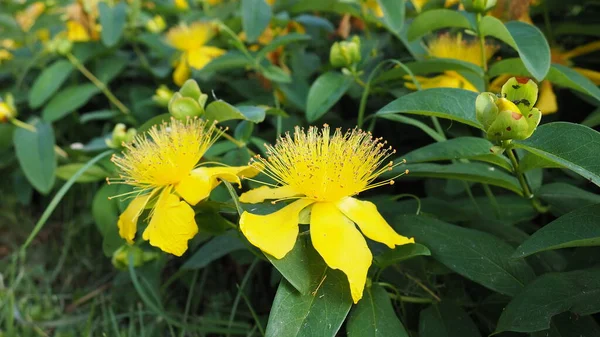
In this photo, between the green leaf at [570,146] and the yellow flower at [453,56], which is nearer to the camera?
the green leaf at [570,146]

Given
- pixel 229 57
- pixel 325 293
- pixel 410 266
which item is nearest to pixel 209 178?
pixel 325 293

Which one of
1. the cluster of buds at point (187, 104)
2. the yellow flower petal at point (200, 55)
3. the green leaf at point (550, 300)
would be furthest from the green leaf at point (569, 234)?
the yellow flower petal at point (200, 55)

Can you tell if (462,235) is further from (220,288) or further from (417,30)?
(220,288)

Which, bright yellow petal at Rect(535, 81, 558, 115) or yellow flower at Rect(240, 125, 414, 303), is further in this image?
bright yellow petal at Rect(535, 81, 558, 115)

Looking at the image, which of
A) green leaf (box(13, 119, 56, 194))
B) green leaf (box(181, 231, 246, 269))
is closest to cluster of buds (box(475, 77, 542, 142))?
green leaf (box(181, 231, 246, 269))

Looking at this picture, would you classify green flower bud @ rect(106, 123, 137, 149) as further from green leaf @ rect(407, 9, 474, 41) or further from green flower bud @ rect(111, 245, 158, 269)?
green leaf @ rect(407, 9, 474, 41)

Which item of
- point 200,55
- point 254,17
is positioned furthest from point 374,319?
point 200,55

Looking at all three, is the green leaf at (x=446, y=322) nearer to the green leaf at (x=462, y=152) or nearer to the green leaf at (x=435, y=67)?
the green leaf at (x=462, y=152)
